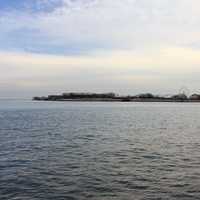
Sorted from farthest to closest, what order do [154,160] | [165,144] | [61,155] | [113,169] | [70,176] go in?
[165,144], [61,155], [154,160], [113,169], [70,176]

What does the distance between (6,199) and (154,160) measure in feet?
34.0

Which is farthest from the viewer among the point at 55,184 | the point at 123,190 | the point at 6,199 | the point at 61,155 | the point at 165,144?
the point at 165,144

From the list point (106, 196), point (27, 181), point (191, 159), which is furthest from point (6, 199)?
point (191, 159)

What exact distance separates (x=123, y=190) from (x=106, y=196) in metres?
1.06

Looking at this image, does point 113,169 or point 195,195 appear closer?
point 195,195

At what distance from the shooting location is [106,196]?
42.4 feet

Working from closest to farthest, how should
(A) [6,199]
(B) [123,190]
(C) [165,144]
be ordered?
(A) [6,199] → (B) [123,190] → (C) [165,144]

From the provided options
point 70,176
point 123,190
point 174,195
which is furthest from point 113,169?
point 174,195

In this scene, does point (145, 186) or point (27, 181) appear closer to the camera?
point (145, 186)

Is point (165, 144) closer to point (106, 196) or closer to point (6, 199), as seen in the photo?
point (106, 196)

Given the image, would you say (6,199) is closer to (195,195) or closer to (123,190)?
(123,190)

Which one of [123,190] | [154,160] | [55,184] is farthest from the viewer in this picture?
[154,160]

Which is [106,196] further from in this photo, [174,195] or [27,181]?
[27,181]

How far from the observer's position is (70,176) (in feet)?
52.9
